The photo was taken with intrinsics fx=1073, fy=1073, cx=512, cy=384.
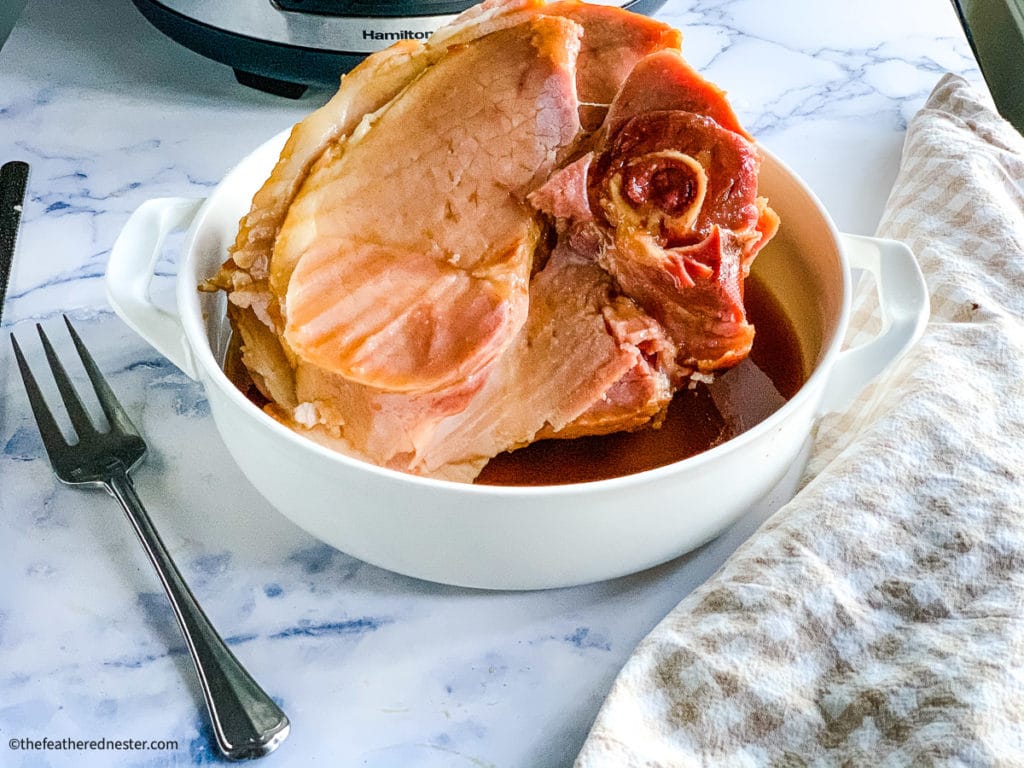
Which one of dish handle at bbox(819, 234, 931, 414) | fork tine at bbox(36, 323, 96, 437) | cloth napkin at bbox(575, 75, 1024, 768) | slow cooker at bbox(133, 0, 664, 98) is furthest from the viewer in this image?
slow cooker at bbox(133, 0, 664, 98)

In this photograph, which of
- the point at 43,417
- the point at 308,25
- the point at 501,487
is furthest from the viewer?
the point at 308,25

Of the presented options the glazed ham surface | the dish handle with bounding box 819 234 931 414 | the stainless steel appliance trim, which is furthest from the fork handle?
the stainless steel appliance trim

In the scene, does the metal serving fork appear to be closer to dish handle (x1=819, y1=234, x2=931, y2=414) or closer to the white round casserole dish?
the white round casserole dish

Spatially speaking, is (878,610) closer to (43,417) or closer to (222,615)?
(222,615)

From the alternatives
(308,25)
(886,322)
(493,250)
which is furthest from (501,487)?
(308,25)

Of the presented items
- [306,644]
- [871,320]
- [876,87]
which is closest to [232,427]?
[306,644]

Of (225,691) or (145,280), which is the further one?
(145,280)

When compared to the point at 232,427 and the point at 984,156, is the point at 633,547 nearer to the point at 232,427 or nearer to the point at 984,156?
the point at 232,427
